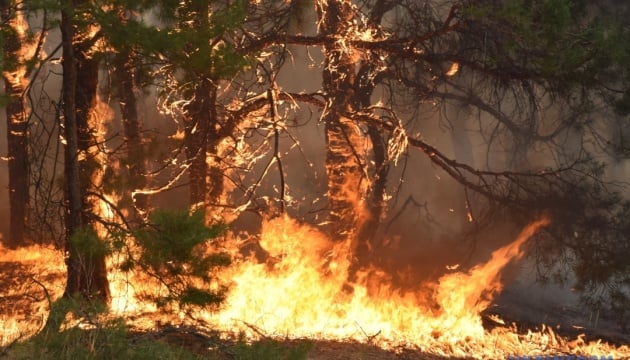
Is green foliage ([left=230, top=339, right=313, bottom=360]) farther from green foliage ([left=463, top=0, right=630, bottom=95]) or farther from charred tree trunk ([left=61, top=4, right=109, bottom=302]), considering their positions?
green foliage ([left=463, top=0, right=630, bottom=95])

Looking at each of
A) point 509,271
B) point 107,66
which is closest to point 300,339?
point 107,66

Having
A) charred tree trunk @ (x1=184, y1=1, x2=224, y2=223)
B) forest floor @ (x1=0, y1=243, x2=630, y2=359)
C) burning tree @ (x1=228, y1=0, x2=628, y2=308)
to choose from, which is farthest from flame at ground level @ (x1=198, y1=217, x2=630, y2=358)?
charred tree trunk @ (x1=184, y1=1, x2=224, y2=223)

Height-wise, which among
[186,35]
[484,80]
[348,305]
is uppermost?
[484,80]

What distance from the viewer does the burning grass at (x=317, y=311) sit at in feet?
22.5

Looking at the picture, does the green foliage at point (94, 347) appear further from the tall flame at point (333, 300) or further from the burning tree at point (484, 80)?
the burning tree at point (484, 80)

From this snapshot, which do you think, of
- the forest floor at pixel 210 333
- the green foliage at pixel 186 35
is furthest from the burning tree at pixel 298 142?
the forest floor at pixel 210 333

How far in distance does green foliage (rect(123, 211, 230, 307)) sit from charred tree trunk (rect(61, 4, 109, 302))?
416 mm

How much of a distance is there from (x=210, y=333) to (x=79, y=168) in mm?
2606

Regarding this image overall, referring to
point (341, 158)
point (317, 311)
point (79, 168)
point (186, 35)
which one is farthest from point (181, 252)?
point (341, 158)

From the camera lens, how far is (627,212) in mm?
10734

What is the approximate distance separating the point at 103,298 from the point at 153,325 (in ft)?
4.37

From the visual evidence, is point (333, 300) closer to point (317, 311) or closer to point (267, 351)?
point (317, 311)

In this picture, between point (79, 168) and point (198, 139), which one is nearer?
point (79, 168)

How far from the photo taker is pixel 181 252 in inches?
221
